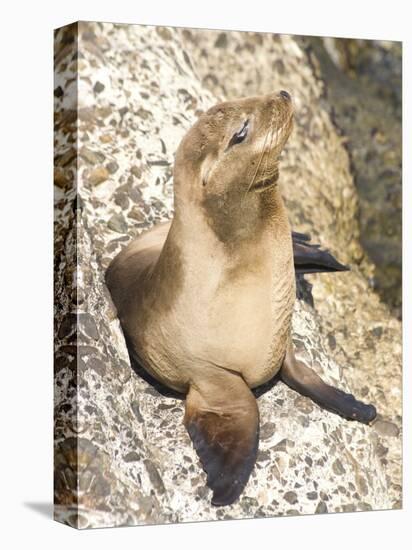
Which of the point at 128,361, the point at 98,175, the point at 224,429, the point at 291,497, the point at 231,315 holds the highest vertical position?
the point at 98,175

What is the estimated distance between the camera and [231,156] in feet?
23.0

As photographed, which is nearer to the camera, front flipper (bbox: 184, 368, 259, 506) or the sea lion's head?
the sea lion's head

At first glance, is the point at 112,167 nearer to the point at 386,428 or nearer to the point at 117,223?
the point at 117,223

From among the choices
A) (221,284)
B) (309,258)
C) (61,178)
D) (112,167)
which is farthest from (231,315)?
(309,258)

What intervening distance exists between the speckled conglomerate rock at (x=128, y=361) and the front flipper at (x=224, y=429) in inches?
3.4

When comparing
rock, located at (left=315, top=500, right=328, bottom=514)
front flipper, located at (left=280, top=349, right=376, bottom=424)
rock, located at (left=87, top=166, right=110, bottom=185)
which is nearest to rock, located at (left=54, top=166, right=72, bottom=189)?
rock, located at (left=87, top=166, right=110, bottom=185)

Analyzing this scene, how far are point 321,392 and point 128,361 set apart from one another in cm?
129

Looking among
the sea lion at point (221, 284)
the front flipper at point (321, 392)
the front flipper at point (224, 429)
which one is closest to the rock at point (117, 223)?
the sea lion at point (221, 284)

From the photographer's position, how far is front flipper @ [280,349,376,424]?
7797 mm

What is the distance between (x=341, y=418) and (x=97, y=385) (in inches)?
69.2

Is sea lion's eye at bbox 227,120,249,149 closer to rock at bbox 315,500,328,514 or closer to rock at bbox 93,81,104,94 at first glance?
rock at bbox 93,81,104,94

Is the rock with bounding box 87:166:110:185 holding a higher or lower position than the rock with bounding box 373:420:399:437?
higher

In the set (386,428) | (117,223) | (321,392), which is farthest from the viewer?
(386,428)

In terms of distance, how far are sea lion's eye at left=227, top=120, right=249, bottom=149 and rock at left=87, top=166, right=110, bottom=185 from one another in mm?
804
